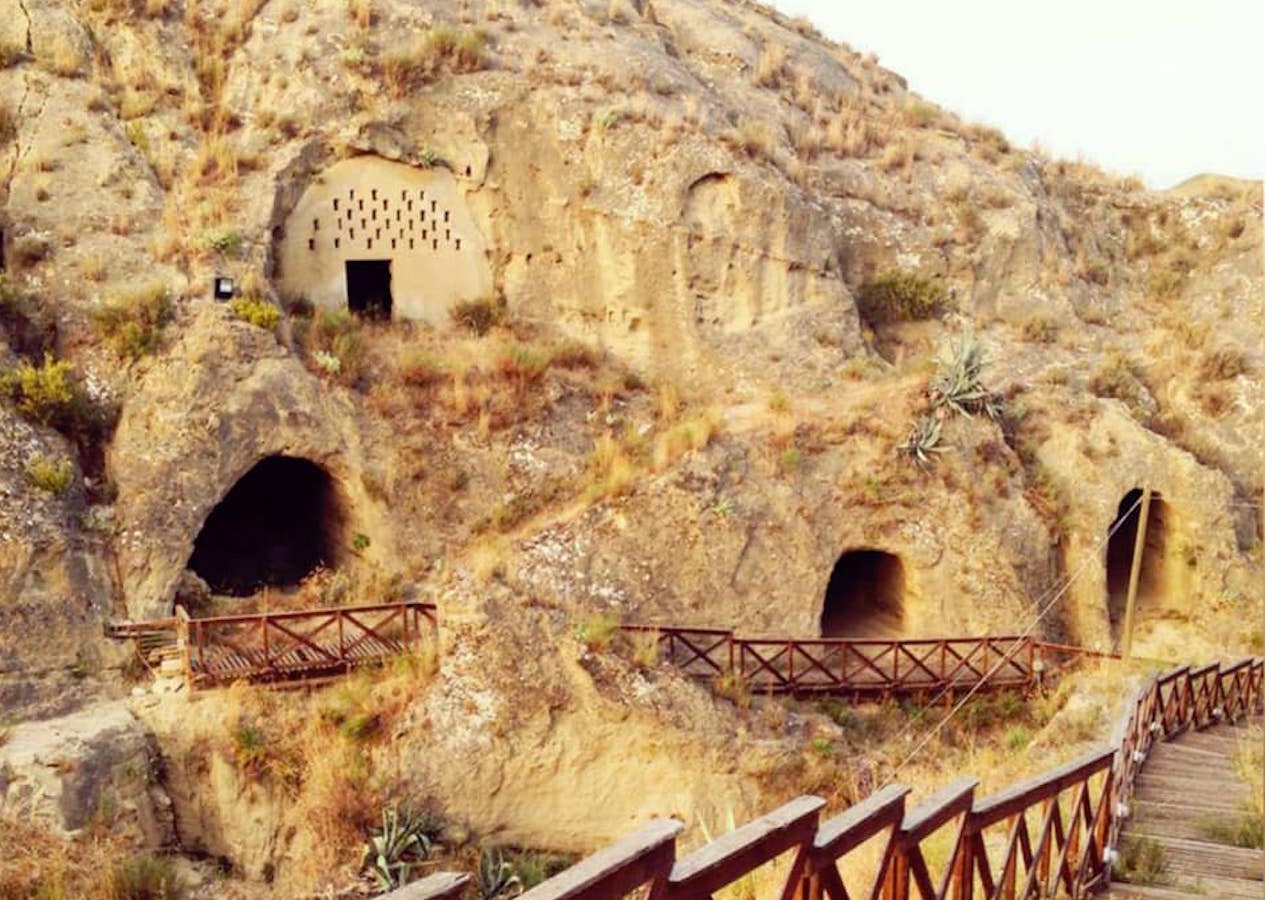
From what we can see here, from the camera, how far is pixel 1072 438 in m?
20.0

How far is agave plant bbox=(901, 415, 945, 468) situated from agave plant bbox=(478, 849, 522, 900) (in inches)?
362

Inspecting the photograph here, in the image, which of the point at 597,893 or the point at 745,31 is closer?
the point at 597,893

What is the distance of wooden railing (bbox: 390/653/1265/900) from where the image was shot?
4168mm

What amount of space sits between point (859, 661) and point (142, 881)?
10.2 metres

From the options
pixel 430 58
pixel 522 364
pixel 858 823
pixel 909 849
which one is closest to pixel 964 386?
pixel 522 364

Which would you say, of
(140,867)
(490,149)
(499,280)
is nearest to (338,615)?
(140,867)

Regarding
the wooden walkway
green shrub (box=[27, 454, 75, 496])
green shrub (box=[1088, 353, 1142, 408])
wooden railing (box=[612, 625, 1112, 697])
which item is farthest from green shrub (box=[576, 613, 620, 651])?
green shrub (box=[1088, 353, 1142, 408])

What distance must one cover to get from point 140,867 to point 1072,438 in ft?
52.7

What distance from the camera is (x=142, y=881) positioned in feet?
39.0

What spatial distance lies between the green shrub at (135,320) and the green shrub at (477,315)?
216 inches

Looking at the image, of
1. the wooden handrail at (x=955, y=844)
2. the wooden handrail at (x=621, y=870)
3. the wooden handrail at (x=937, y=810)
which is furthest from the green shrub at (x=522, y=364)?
the wooden handrail at (x=621, y=870)

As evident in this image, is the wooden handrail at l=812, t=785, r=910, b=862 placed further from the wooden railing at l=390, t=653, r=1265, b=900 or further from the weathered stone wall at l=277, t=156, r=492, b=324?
the weathered stone wall at l=277, t=156, r=492, b=324

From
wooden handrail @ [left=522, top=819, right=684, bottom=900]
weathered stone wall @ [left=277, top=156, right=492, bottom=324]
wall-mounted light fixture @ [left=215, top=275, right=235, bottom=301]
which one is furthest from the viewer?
weathered stone wall @ [left=277, top=156, right=492, bottom=324]

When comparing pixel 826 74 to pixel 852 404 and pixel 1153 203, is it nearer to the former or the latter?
pixel 1153 203
